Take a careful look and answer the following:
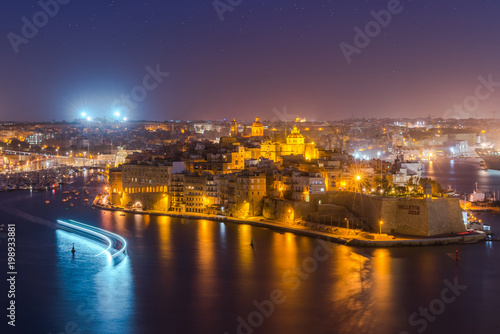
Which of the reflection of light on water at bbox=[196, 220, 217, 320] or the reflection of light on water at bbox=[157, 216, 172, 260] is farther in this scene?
the reflection of light on water at bbox=[157, 216, 172, 260]

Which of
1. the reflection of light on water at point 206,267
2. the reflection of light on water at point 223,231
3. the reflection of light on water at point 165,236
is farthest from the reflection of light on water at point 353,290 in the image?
the reflection of light on water at point 165,236

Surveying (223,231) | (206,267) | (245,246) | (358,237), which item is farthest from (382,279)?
(223,231)

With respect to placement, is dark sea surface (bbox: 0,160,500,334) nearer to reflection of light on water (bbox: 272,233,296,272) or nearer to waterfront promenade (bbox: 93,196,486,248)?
reflection of light on water (bbox: 272,233,296,272)

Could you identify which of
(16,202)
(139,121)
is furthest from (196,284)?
(139,121)

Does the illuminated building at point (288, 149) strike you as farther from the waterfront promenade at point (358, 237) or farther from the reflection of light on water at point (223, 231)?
the waterfront promenade at point (358, 237)

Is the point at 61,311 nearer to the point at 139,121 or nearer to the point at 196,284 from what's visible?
the point at 196,284

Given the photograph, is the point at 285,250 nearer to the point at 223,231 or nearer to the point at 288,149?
the point at 223,231

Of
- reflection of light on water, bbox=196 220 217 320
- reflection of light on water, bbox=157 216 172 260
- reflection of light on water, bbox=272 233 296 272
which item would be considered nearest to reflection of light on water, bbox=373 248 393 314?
reflection of light on water, bbox=272 233 296 272

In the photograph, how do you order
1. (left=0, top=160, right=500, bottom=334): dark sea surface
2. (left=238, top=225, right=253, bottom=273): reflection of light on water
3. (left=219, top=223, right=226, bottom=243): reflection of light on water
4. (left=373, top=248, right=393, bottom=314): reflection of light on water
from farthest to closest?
(left=219, top=223, right=226, bottom=243): reflection of light on water
(left=238, top=225, right=253, bottom=273): reflection of light on water
(left=373, top=248, right=393, bottom=314): reflection of light on water
(left=0, top=160, right=500, bottom=334): dark sea surface

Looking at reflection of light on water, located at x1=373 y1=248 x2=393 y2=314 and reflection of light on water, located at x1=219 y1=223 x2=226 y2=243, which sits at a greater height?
reflection of light on water, located at x1=219 y1=223 x2=226 y2=243
